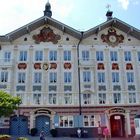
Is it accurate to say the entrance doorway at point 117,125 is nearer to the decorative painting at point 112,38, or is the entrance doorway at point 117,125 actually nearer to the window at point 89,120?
the window at point 89,120

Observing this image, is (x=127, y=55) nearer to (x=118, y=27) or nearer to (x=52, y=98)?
(x=118, y=27)

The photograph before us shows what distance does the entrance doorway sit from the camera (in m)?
42.9

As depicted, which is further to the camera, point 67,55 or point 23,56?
point 67,55

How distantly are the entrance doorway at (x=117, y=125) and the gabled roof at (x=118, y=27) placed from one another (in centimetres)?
1319

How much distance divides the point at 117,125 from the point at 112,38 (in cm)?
1356

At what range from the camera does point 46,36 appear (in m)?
45.2

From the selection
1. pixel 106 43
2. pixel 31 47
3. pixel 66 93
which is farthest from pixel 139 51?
pixel 31 47

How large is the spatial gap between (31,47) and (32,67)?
10.5 feet

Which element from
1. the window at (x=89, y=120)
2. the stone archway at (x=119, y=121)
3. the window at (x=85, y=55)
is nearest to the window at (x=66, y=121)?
the window at (x=89, y=120)

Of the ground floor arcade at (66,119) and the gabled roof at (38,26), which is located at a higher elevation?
the gabled roof at (38,26)

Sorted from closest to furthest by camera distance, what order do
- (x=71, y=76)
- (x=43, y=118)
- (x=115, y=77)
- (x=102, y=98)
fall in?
(x=43, y=118) → (x=102, y=98) → (x=71, y=76) → (x=115, y=77)

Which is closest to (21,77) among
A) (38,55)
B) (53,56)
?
(38,55)

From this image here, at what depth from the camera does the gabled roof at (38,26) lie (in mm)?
44000

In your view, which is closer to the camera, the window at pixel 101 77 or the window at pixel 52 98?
the window at pixel 52 98
